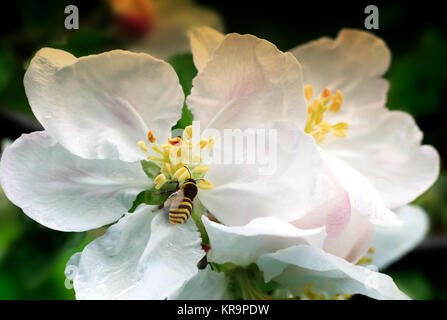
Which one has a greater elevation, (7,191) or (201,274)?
(7,191)

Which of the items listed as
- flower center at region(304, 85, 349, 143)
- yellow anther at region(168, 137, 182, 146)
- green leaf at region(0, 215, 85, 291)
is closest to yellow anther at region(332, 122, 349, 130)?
flower center at region(304, 85, 349, 143)

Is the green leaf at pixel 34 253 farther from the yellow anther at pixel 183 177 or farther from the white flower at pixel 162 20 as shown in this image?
the white flower at pixel 162 20

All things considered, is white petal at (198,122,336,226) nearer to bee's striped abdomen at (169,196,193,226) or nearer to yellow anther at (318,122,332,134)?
bee's striped abdomen at (169,196,193,226)

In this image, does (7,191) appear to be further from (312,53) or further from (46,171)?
(312,53)

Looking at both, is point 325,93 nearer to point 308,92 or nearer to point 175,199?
point 308,92

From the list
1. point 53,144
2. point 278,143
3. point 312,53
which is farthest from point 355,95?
point 53,144

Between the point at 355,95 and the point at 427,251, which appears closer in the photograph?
the point at 355,95

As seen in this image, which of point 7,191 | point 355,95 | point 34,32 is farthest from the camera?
point 34,32
